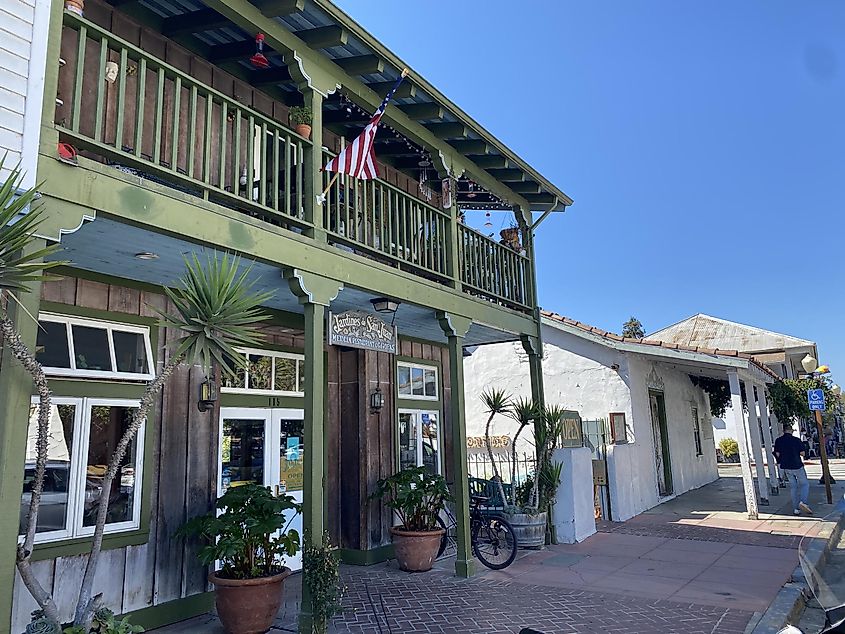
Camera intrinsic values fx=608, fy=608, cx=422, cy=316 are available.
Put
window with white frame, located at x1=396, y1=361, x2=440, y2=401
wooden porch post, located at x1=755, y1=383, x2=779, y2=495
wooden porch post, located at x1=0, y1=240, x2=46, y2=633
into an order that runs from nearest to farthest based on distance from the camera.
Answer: wooden porch post, located at x1=0, y1=240, x2=46, y2=633, window with white frame, located at x1=396, y1=361, x2=440, y2=401, wooden porch post, located at x1=755, y1=383, x2=779, y2=495

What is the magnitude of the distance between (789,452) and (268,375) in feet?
33.3

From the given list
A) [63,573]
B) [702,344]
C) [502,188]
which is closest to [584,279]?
[702,344]

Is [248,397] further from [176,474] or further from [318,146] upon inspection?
[318,146]

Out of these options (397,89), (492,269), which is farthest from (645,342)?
(397,89)

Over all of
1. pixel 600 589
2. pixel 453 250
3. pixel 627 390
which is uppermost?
pixel 453 250

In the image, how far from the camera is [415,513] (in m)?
7.62

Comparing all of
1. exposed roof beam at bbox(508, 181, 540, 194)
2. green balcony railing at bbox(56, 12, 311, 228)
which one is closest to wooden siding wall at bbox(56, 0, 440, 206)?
green balcony railing at bbox(56, 12, 311, 228)

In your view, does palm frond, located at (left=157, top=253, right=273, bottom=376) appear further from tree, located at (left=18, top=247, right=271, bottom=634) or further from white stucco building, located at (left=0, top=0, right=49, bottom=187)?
white stucco building, located at (left=0, top=0, right=49, bottom=187)

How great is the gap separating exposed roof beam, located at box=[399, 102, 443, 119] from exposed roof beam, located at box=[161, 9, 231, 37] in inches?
89.6

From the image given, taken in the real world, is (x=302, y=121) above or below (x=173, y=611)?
above

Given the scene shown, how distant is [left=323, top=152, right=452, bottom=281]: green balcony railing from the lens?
20.1 feet

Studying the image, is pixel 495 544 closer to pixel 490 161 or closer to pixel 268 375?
pixel 268 375

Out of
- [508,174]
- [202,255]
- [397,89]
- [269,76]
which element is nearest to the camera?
[202,255]

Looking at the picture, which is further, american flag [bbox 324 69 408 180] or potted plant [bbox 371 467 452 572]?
potted plant [bbox 371 467 452 572]
